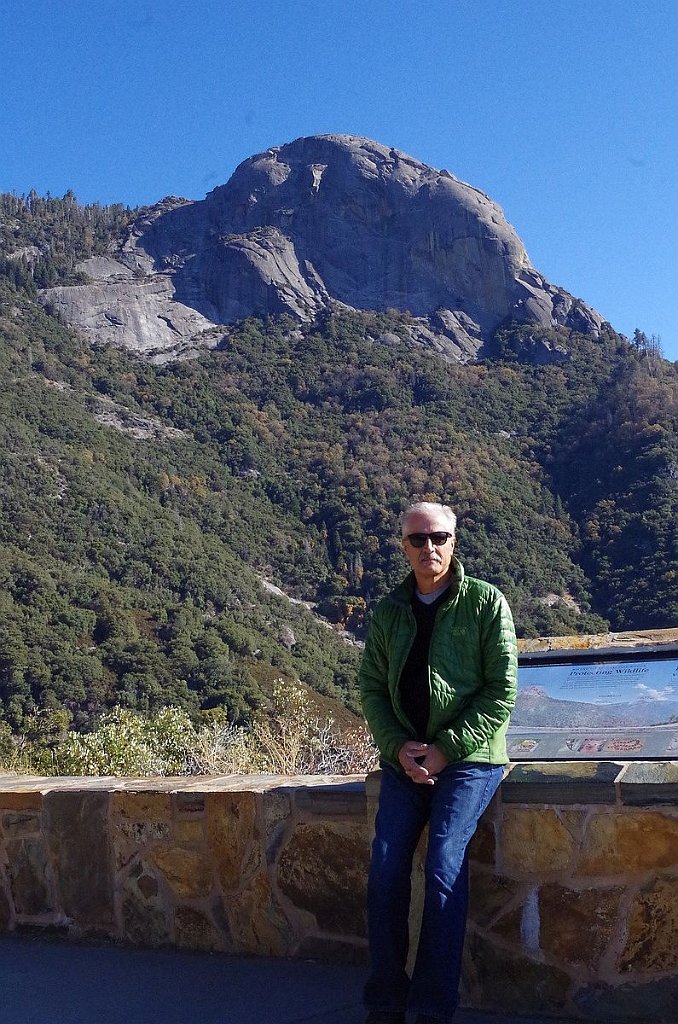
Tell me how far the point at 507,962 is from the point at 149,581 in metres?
31.2

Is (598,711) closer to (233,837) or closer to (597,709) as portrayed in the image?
(597,709)

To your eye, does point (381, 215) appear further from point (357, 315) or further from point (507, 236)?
point (357, 315)

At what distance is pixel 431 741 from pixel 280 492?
4097 centimetres

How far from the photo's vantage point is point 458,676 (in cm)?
244

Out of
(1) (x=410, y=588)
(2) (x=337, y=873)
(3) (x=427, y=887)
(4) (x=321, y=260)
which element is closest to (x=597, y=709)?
(1) (x=410, y=588)

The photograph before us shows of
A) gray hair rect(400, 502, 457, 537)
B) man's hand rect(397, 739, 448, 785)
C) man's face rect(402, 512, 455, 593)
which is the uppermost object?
gray hair rect(400, 502, 457, 537)

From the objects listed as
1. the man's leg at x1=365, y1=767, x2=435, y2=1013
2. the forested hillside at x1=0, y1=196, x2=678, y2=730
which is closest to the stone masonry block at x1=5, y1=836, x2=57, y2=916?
the man's leg at x1=365, y1=767, x2=435, y2=1013

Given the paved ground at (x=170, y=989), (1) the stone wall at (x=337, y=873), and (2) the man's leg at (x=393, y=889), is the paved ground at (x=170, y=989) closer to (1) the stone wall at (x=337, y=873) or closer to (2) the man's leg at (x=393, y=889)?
(1) the stone wall at (x=337, y=873)

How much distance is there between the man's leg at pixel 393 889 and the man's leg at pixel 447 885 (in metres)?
0.06

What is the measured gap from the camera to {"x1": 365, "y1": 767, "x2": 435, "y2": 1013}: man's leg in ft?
7.52

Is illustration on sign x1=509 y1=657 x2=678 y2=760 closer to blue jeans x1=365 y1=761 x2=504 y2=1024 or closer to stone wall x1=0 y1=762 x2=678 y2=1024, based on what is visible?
Answer: stone wall x1=0 y1=762 x2=678 y2=1024

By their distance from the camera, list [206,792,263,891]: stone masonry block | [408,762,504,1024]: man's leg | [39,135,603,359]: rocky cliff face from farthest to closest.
Answer: 1. [39,135,603,359]: rocky cliff face
2. [206,792,263,891]: stone masonry block
3. [408,762,504,1024]: man's leg

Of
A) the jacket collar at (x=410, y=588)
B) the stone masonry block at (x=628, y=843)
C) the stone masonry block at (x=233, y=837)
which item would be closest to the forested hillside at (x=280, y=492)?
the stone masonry block at (x=233, y=837)

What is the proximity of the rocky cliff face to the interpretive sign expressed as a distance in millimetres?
55171
